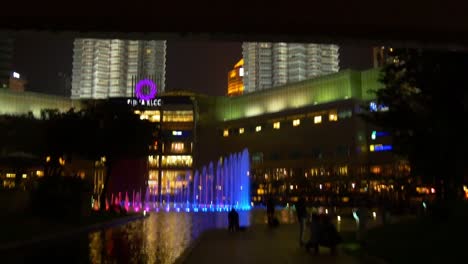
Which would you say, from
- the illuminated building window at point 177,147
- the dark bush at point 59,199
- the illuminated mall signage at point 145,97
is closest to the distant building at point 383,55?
the dark bush at point 59,199

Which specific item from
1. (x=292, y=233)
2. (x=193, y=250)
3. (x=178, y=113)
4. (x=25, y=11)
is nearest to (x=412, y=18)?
(x=25, y=11)

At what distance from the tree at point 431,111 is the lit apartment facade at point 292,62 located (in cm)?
13323

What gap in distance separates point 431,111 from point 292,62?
143 meters

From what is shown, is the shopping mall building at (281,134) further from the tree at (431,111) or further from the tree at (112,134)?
the tree at (431,111)

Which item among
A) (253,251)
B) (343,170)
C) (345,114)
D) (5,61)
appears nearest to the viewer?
(253,251)

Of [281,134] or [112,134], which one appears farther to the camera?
[281,134]

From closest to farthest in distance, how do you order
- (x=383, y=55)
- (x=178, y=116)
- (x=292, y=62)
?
(x=383, y=55)
(x=178, y=116)
(x=292, y=62)

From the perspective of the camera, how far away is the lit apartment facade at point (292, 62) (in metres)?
161

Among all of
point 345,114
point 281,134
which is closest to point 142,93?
point 281,134

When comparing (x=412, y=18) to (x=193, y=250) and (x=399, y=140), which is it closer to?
(x=193, y=250)

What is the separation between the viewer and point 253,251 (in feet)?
53.9

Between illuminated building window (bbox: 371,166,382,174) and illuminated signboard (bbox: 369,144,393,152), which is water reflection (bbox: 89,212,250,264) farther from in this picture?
illuminated signboard (bbox: 369,144,393,152)

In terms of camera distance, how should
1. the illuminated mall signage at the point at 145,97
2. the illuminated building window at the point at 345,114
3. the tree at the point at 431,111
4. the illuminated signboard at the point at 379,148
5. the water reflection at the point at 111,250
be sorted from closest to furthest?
the water reflection at the point at 111,250 < the tree at the point at 431,111 < the illuminated signboard at the point at 379,148 < the illuminated building window at the point at 345,114 < the illuminated mall signage at the point at 145,97

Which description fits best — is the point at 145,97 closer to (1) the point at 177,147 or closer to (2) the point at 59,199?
(1) the point at 177,147
